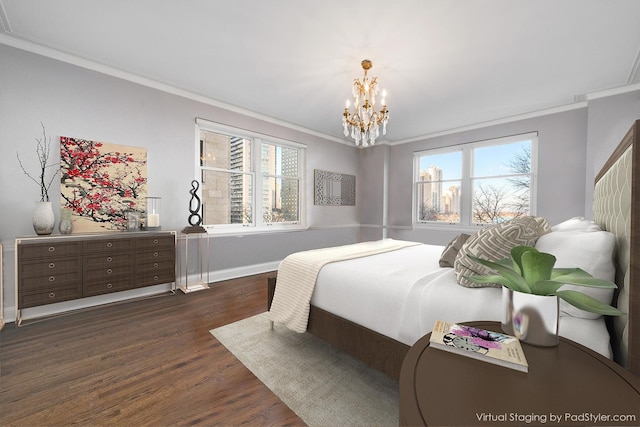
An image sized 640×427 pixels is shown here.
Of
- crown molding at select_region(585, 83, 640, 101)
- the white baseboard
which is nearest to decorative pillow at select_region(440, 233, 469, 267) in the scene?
the white baseboard

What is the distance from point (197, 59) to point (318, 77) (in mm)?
1352

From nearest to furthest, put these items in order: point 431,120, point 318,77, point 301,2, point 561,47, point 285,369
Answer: point 285,369 → point 301,2 → point 561,47 → point 318,77 → point 431,120

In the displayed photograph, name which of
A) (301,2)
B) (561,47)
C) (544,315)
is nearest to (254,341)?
(544,315)

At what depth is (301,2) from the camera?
2.00m

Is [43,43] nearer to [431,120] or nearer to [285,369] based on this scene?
[285,369]

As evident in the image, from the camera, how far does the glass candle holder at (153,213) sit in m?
3.18

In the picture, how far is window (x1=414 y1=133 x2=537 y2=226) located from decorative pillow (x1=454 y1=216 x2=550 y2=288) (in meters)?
3.27

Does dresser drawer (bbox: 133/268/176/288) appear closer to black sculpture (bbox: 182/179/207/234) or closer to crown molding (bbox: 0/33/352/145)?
black sculpture (bbox: 182/179/207/234)

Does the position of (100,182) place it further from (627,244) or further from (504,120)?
(504,120)

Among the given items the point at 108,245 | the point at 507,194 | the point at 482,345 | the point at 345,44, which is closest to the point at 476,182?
the point at 507,194

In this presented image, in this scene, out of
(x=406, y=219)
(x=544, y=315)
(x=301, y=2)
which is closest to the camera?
(x=544, y=315)

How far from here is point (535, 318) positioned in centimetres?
87

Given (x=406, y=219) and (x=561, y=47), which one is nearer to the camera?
(x=561, y=47)

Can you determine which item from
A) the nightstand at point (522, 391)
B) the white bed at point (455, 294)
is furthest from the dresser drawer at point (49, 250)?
the nightstand at point (522, 391)
